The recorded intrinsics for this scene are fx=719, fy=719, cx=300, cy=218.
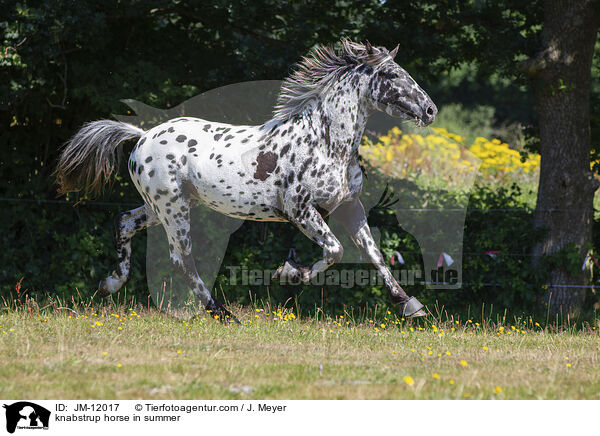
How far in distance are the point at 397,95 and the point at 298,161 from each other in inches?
39.6

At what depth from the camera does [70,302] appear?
8.15m

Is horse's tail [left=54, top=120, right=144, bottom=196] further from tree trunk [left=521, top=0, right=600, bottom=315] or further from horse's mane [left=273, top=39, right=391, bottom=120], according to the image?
tree trunk [left=521, top=0, right=600, bottom=315]

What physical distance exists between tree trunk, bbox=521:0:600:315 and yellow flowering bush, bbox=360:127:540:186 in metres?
5.27

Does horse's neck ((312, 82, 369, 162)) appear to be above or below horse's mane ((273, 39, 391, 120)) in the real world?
below

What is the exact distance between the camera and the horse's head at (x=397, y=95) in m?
6.05

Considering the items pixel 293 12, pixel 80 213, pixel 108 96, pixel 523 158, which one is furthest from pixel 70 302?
pixel 523 158

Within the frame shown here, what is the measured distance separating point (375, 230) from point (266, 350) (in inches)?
130

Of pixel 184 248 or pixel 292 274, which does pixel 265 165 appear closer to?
pixel 292 274

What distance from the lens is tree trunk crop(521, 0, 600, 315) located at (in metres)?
7.99

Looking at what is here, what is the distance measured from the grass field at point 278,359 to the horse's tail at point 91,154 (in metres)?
1.30

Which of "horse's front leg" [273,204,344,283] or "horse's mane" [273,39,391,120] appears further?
"horse's mane" [273,39,391,120]
